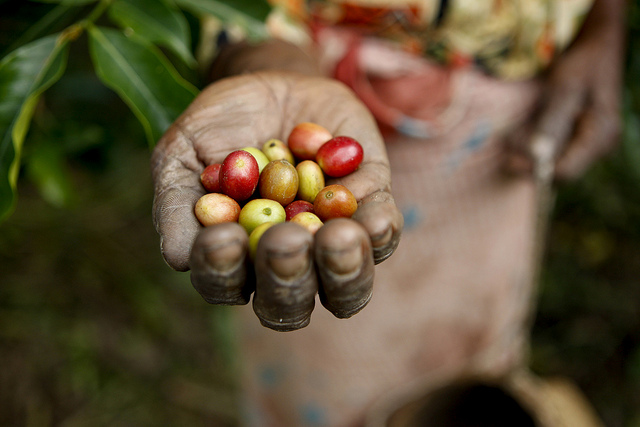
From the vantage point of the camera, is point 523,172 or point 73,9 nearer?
point 73,9

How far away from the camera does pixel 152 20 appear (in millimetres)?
1069

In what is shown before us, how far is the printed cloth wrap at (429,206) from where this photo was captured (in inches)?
65.8

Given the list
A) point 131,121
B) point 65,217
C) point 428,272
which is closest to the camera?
point 131,121

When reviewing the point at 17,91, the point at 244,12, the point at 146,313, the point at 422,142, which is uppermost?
the point at 244,12

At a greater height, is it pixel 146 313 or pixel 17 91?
pixel 17 91

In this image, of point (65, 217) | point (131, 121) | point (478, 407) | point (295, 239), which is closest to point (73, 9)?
point (131, 121)

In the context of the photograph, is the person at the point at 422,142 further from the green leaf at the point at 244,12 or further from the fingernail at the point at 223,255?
the fingernail at the point at 223,255

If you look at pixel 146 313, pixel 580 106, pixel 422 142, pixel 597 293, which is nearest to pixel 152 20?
pixel 422 142

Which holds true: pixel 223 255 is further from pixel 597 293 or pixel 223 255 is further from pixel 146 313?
pixel 597 293

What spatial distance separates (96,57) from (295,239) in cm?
62

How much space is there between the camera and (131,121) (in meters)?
1.77

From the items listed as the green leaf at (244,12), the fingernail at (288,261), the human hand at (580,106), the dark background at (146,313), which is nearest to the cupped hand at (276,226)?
the fingernail at (288,261)

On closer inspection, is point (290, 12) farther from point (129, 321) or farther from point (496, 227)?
point (129, 321)

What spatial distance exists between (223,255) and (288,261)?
103 mm
